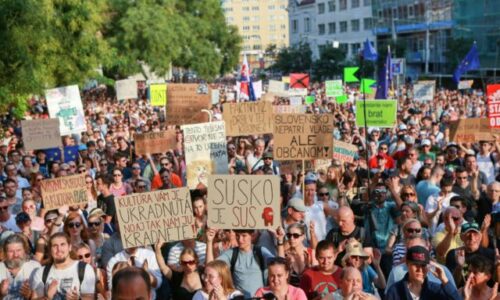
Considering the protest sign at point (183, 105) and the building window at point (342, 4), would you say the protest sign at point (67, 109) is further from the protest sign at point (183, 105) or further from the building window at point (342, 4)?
the building window at point (342, 4)

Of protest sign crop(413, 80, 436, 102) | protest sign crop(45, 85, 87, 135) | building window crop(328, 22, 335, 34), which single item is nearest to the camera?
protest sign crop(45, 85, 87, 135)

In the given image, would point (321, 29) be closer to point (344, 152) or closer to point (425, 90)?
point (425, 90)

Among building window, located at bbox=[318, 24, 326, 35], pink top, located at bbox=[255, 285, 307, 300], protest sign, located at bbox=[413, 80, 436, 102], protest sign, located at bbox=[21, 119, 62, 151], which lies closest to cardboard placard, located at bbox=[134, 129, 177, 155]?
protest sign, located at bbox=[21, 119, 62, 151]

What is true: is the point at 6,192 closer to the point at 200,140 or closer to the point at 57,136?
the point at 200,140

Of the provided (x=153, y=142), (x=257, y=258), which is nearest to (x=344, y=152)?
(x=153, y=142)

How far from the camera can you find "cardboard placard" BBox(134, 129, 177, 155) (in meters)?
12.7

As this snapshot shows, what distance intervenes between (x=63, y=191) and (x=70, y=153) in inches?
228

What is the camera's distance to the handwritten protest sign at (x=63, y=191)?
9.05m

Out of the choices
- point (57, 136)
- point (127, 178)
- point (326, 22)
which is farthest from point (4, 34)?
point (326, 22)

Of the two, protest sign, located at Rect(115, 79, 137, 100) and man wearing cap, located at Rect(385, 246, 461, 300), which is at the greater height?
protest sign, located at Rect(115, 79, 137, 100)

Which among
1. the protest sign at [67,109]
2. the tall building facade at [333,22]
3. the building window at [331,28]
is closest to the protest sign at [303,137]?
the protest sign at [67,109]

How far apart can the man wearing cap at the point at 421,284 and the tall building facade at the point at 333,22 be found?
3050 inches

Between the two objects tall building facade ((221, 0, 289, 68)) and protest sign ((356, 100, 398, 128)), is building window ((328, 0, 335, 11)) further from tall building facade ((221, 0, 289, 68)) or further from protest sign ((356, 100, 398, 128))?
tall building facade ((221, 0, 289, 68))

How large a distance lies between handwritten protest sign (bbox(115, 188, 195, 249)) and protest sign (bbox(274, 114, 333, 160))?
10.4 feet
